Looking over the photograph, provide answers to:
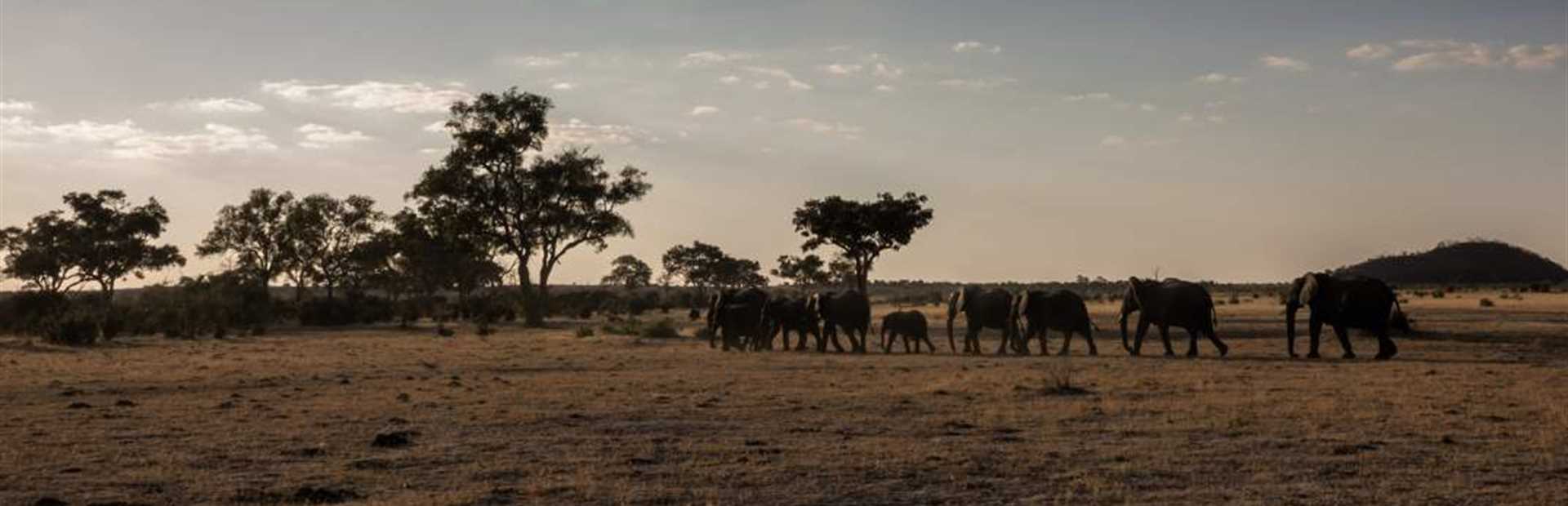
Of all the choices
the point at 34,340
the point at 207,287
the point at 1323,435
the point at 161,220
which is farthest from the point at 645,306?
the point at 1323,435

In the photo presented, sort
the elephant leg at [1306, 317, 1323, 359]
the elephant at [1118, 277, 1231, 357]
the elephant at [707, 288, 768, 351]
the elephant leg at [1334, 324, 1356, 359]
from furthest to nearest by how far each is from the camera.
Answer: the elephant at [707, 288, 768, 351] < the elephant at [1118, 277, 1231, 357] < the elephant leg at [1306, 317, 1323, 359] < the elephant leg at [1334, 324, 1356, 359]

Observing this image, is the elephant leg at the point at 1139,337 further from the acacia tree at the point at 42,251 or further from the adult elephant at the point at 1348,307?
the acacia tree at the point at 42,251

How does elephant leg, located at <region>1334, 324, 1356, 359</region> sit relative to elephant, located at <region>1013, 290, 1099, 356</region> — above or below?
below

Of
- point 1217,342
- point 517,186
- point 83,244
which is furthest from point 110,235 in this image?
point 1217,342

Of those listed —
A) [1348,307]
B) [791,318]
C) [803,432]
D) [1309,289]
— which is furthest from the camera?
[791,318]

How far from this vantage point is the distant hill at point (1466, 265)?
181 m

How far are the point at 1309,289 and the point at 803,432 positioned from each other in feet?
64.6

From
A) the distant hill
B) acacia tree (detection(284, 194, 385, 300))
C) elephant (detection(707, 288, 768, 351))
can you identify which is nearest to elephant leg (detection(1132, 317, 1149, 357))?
elephant (detection(707, 288, 768, 351))

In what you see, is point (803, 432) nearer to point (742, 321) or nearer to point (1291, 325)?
point (1291, 325)

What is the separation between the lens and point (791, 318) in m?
39.4

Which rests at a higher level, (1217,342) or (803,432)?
(1217,342)

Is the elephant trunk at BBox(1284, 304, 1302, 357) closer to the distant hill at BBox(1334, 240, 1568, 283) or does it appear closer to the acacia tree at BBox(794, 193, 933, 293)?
the acacia tree at BBox(794, 193, 933, 293)

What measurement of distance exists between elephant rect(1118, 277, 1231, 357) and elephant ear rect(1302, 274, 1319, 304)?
219 cm

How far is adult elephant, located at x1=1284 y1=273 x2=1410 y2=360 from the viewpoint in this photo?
3084 centimetres
